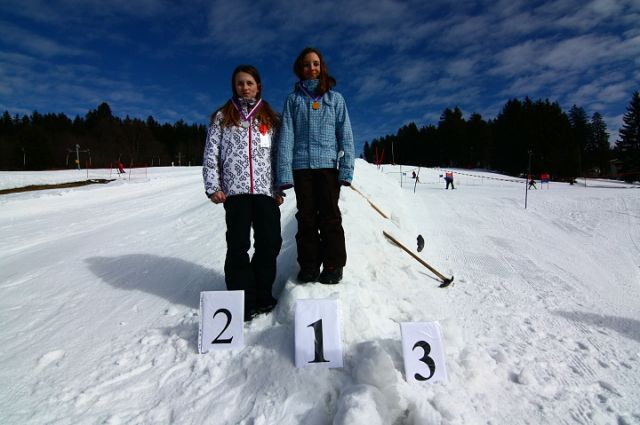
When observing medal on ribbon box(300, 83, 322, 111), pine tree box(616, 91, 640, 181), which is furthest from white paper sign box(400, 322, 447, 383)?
pine tree box(616, 91, 640, 181)

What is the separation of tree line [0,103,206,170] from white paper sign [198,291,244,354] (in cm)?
5330

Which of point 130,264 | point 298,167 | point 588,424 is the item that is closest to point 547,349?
point 588,424

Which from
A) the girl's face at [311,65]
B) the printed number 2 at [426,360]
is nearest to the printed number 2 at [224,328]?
the printed number 2 at [426,360]

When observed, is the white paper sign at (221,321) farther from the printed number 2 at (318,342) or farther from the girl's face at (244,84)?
the girl's face at (244,84)

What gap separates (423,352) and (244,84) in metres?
2.39

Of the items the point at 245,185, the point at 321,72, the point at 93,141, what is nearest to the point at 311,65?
the point at 321,72

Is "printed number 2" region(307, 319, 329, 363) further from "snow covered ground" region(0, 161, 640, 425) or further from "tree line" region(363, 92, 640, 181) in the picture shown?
"tree line" region(363, 92, 640, 181)

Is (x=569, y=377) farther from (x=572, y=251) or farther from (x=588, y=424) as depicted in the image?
(x=572, y=251)

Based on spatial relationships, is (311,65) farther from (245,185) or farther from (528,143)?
(528,143)

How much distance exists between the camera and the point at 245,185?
8.48 feet

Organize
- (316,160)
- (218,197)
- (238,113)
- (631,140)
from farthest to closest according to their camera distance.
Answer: (631,140), (316,160), (238,113), (218,197)

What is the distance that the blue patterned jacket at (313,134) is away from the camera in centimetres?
279

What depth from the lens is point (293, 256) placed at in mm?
3506

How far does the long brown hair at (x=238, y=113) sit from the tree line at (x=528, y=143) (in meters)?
A: 25.7
